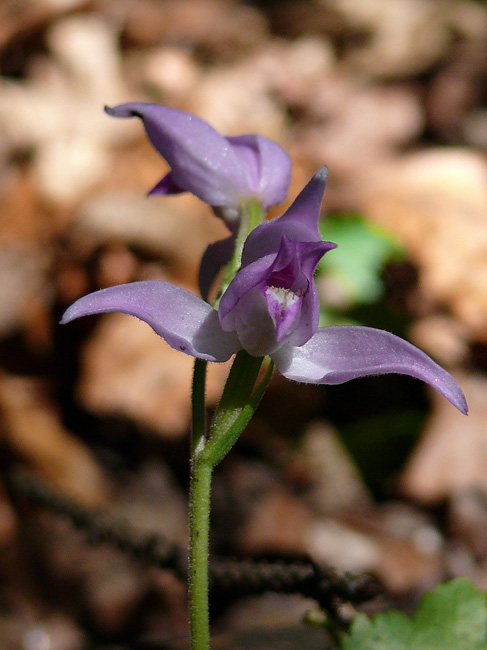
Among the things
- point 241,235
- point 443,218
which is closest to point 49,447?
point 241,235

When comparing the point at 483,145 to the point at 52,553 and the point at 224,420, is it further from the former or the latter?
the point at 224,420

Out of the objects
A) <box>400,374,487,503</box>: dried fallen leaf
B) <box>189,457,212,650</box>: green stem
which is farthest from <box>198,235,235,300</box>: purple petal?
<box>400,374,487,503</box>: dried fallen leaf

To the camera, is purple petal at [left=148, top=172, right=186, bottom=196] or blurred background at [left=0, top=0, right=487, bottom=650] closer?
purple petal at [left=148, top=172, right=186, bottom=196]

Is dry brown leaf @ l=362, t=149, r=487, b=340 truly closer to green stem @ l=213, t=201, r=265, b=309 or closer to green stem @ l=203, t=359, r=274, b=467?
green stem @ l=213, t=201, r=265, b=309

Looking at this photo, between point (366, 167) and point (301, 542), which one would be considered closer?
point (301, 542)

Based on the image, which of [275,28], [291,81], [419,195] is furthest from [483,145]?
[275,28]

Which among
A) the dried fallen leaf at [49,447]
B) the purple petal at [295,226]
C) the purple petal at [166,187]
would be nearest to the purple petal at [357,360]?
the purple petal at [295,226]

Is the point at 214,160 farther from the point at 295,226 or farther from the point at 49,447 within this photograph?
the point at 49,447
